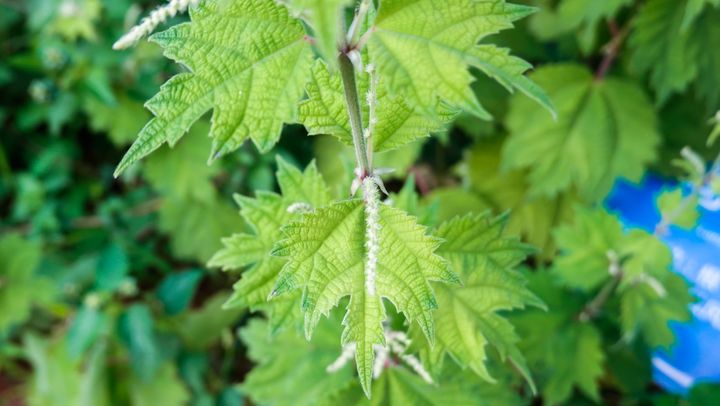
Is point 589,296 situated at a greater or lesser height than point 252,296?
lesser

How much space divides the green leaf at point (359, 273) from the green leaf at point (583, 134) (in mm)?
1095

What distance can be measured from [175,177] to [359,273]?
1.39 meters

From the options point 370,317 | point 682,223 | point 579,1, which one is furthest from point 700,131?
point 370,317

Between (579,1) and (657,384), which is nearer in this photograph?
(579,1)

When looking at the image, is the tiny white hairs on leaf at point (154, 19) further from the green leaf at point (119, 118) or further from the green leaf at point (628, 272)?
the green leaf at point (119, 118)

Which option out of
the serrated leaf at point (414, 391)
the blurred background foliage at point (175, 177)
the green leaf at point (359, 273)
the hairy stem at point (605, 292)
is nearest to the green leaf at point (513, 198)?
the blurred background foliage at point (175, 177)

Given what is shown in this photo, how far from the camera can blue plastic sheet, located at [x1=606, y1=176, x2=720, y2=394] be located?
1727 mm

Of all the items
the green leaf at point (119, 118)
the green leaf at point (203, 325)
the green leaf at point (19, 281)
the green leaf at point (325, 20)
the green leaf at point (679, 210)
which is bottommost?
the green leaf at point (203, 325)

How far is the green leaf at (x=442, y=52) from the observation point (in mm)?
694

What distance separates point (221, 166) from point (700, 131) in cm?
145

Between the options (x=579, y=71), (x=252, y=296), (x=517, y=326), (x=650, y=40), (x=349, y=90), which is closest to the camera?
(x=349, y=90)

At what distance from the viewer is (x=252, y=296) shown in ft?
3.47

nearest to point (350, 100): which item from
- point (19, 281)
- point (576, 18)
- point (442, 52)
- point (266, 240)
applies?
point (442, 52)

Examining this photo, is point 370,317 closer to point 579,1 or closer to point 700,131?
point 579,1
